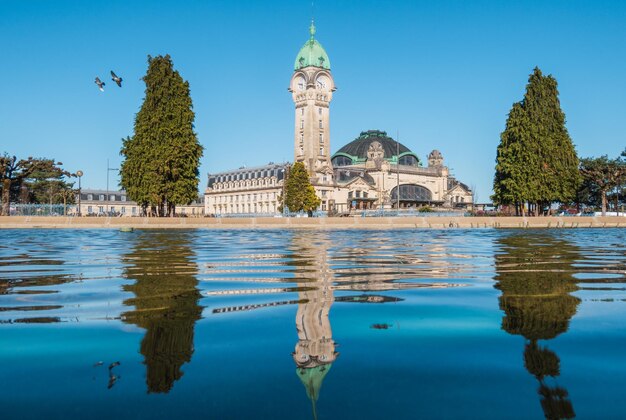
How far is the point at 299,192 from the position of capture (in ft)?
301

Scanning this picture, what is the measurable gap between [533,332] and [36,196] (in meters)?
104

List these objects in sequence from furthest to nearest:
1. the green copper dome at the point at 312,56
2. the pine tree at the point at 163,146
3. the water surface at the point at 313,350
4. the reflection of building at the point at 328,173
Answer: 1. the reflection of building at the point at 328,173
2. the green copper dome at the point at 312,56
3. the pine tree at the point at 163,146
4. the water surface at the point at 313,350

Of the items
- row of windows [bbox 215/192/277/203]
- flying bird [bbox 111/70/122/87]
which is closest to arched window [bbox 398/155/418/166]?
row of windows [bbox 215/192/277/203]

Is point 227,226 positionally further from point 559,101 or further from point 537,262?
point 559,101

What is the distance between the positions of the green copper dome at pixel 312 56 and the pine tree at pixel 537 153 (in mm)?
67523

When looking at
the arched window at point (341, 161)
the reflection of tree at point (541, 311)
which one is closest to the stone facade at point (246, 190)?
the arched window at point (341, 161)

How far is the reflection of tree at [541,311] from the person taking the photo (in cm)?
246

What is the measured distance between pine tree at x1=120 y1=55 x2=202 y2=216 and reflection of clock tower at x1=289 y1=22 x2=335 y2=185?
7187 centimetres

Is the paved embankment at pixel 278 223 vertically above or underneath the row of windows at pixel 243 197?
underneath

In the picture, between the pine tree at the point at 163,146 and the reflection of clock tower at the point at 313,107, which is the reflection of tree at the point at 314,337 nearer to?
the pine tree at the point at 163,146

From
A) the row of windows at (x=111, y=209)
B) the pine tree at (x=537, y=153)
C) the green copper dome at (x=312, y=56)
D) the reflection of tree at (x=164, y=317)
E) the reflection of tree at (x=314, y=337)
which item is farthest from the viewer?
the row of windows at (x=111, y=209)

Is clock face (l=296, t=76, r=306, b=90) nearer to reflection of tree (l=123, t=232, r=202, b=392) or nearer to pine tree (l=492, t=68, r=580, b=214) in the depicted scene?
pine tree (l=492, t=68, r=580, b=214)

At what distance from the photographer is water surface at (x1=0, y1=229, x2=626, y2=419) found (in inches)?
92.5

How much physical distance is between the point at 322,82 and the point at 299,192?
36.5 meters
